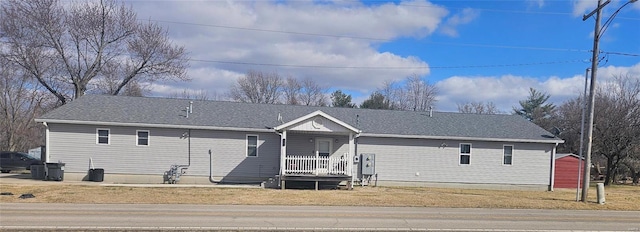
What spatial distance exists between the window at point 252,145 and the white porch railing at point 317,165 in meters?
2.24

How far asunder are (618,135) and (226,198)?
31.2 meters

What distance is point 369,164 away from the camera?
2228cm

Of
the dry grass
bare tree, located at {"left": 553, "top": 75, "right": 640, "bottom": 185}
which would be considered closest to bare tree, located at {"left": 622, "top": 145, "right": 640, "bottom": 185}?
bare tree, located at {"left": 553, "top": 75, "right": 640, "bottom": 185}

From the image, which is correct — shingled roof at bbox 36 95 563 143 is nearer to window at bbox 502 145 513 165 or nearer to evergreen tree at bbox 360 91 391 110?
window at bbox 502 145 513 165

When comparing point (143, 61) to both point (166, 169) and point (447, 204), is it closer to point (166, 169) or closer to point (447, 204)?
point (166, 169)

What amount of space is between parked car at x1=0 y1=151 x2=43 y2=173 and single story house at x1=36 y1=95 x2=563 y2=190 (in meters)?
9.16

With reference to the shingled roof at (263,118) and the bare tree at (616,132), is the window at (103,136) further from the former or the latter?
the bare tree at (616,132)

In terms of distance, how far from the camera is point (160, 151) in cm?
2144

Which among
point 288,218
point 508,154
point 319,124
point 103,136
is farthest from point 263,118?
Result: point 508,154

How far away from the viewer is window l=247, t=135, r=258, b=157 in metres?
22.0

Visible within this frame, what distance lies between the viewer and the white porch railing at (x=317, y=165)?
66.1ft

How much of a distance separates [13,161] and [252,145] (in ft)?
57.7

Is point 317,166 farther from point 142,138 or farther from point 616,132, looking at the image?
point 616,132

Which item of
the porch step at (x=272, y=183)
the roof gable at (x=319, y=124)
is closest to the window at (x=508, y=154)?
the roof gable at (x=319, y=124)
